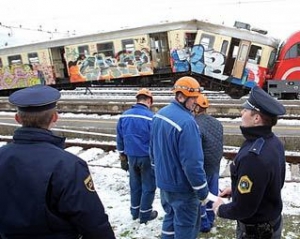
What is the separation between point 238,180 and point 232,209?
0.73 feet

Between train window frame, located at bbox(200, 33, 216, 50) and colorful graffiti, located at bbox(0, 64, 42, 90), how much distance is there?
920 centimetres

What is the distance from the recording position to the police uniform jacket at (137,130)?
4965mm

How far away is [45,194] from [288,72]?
17310mm

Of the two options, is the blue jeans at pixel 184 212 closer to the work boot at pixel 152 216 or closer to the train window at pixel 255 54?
the work boot at pixel 152 216

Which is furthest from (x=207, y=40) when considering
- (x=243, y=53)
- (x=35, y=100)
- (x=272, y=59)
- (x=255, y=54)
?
(x=35, y=100)

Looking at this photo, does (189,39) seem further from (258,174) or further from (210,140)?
(258,174)

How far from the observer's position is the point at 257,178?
105 inches

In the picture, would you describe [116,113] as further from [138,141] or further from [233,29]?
[138,141]

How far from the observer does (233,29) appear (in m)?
18.4

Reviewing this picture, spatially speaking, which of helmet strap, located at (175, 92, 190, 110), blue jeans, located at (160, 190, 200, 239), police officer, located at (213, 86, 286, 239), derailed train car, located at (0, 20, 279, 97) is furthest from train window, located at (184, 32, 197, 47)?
police officer, located at (213, 86, 286, 239)

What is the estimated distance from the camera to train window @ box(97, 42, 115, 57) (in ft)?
66.2

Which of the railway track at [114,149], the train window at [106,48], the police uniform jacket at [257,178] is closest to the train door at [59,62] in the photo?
the train window at [106,48]

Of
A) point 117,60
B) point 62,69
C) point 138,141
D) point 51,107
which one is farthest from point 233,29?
point 51,107

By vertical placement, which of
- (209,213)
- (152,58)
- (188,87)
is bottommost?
(152,58)
